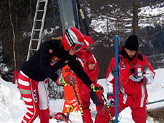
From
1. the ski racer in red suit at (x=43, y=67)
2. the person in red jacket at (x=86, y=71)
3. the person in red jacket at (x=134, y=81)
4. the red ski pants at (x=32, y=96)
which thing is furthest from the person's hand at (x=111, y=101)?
the person in red jacket at (x=86, y=71)

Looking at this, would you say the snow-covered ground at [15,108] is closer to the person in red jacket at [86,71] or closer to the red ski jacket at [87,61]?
the person in red jacket at [86,71]

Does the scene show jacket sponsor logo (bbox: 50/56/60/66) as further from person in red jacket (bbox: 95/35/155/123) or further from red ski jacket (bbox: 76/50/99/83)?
red ski jacket (bbox: 76/50/99/83)

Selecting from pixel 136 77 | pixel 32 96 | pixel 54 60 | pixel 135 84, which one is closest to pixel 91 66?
pixel 135 84

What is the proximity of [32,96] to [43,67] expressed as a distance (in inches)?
26.6

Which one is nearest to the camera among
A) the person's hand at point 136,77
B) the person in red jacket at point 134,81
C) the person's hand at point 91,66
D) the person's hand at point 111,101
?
the person's hand at point 136,77

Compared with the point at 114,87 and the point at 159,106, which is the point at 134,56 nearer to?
the point at 114,87

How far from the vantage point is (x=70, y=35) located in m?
3.25

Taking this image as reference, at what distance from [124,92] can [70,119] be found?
2334 millimetres

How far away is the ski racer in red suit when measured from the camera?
3.25 m

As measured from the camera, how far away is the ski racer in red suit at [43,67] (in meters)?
3.25

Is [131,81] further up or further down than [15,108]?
further up

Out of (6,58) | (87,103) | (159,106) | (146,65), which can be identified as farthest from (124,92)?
(6,58)

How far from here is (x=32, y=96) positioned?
361 centimetres

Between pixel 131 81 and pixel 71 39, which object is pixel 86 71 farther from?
pixel 71 39
